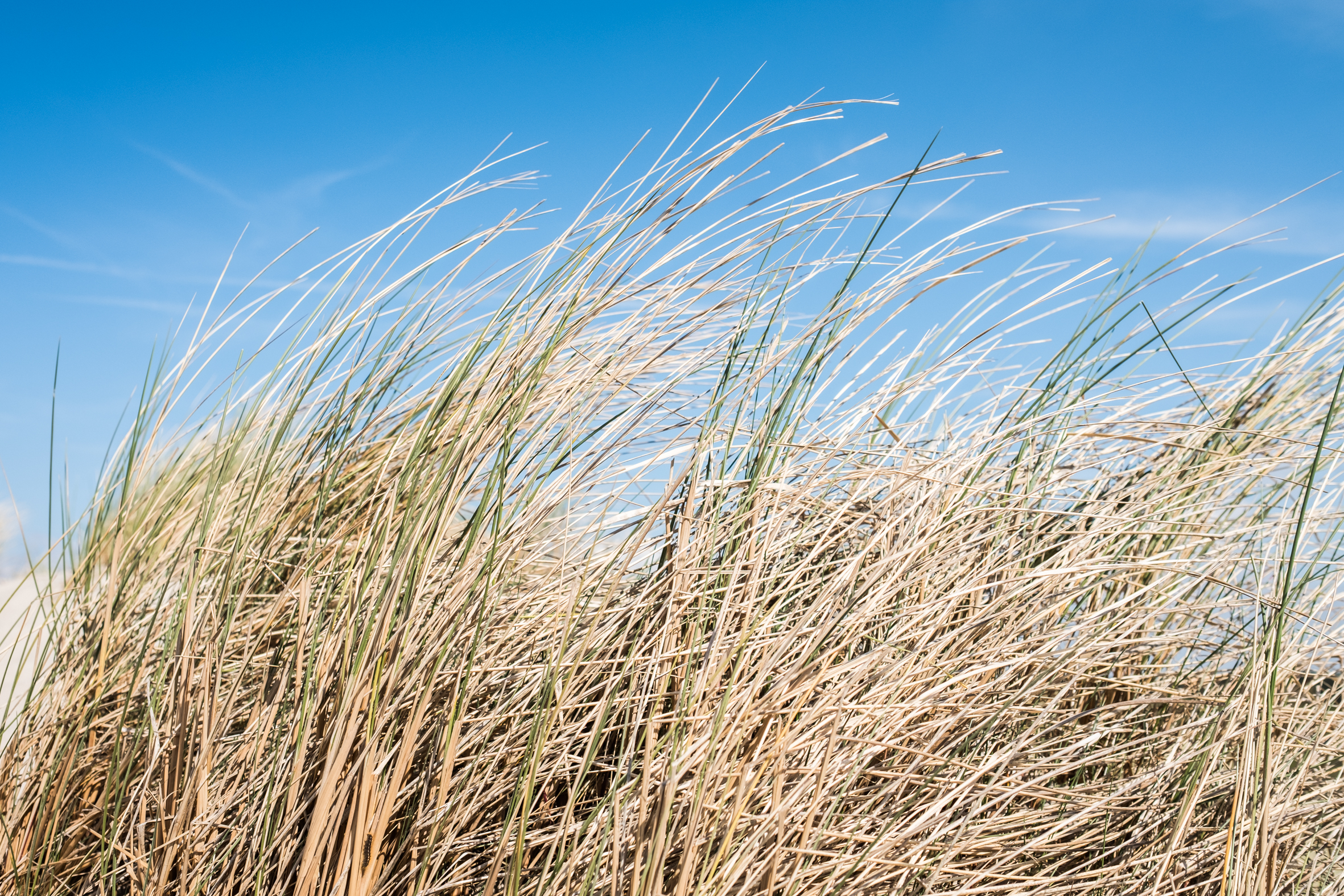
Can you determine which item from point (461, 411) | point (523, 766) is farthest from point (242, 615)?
point (523, 766)

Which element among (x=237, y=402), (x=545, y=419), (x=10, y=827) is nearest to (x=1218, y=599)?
(x=545, y=419)

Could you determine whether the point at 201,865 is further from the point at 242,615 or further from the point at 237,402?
the point at 237,402

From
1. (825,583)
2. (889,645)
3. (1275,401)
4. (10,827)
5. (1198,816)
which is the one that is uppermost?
(1275,401)

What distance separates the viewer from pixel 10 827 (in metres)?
1.53

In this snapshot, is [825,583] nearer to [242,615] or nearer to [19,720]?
[242,615]

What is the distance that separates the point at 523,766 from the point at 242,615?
0.83m

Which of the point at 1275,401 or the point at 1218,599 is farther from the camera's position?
the point at 1275,401

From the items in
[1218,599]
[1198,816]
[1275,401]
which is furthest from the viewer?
[1275,401]

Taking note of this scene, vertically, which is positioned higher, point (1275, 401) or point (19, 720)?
point (1275, 401)

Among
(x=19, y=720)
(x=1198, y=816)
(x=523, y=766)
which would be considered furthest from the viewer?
(x=19, y=720)

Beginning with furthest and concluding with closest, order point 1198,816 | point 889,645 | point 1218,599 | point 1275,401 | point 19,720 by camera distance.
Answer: point 1275,401 → point 1218,599 → point 19,720 → point 1198,816 → point 889,645

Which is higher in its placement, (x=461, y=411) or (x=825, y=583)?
(x=461, y=411)

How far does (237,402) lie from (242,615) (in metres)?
0.50

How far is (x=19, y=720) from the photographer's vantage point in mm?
1633
